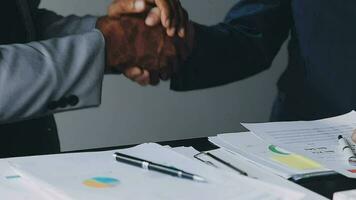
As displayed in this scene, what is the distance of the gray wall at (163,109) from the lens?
134cm

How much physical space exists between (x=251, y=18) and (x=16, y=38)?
579 millimetres

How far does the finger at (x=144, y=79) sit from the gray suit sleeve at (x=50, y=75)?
0.35 feet

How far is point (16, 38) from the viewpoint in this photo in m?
1.24

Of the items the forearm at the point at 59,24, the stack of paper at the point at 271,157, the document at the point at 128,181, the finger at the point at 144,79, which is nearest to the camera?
the document at the point at 128,181

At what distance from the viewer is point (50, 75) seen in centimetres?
118

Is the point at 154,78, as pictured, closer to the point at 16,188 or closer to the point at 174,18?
the point at 174,18

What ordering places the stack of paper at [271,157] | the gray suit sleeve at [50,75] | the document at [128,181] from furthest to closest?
the gray suit sleeve at [50,75]
the stack of paper at [271,157]
the document at [128,181]

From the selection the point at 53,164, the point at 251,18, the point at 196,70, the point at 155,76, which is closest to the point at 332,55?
the point at 251,18

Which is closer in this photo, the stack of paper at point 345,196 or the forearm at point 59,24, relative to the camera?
the stack of paper at point 345,196

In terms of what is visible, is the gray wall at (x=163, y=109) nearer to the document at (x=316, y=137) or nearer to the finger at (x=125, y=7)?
the finger at (x=125, y=7)

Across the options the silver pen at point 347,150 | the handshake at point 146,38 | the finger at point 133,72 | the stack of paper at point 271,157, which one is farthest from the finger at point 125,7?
the silver pen at point 347,150

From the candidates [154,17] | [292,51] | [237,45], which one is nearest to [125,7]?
[154,17]

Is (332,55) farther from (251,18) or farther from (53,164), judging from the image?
(53,164)

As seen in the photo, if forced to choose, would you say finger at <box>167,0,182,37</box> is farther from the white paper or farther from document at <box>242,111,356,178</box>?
the white paper
